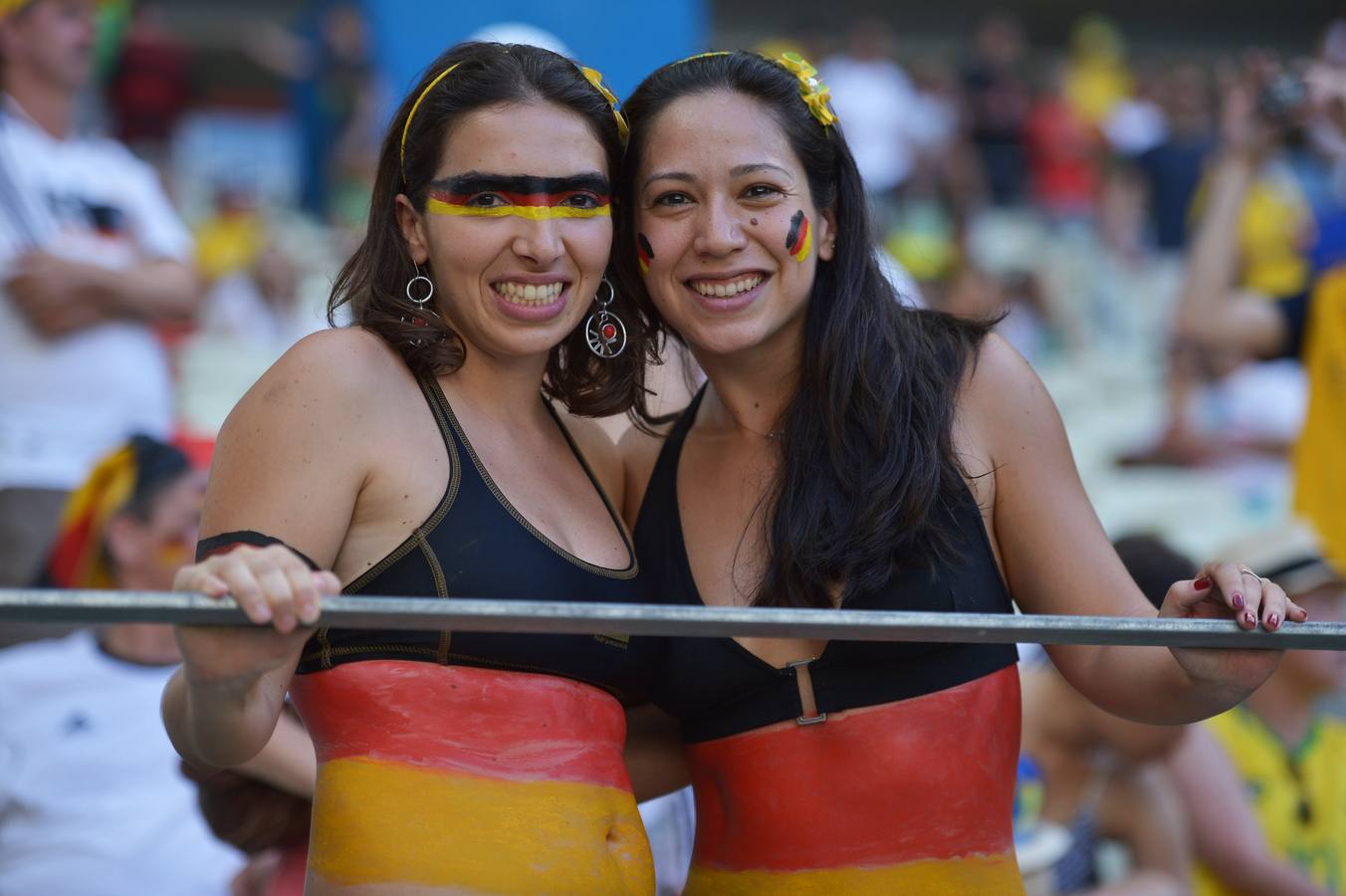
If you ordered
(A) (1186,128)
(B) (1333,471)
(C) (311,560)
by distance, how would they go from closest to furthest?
1. (C) (311,560)
2. (B) (1333,471)
3. (A) (1186,128)

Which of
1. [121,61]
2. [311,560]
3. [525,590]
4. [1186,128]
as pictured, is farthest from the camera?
[1186,128]

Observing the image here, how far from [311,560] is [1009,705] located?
3.56ft

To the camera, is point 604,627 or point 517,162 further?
point 517,162

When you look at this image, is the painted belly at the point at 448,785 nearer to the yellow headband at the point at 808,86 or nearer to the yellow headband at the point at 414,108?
the yellow headband at the point at 414,108

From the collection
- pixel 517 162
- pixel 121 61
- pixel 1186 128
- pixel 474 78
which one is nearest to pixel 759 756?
pixel 517 162

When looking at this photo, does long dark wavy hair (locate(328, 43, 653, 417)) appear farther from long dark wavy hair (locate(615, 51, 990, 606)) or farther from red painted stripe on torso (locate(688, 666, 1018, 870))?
red painted stripe on torso (locate(688, 666, 1018, 870))

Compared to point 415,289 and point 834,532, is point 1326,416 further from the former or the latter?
point 415,289

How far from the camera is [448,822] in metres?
2.16

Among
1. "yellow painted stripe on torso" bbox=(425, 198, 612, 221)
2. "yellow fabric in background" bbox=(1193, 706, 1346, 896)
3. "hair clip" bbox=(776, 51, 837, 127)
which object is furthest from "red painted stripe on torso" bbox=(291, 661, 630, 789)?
"yellow fabric in background" bbox=(1193, 706, 1346, 896)

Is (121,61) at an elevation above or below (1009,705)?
above

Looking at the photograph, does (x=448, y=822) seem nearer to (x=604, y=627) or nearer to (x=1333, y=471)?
A: (x=604, y=627)

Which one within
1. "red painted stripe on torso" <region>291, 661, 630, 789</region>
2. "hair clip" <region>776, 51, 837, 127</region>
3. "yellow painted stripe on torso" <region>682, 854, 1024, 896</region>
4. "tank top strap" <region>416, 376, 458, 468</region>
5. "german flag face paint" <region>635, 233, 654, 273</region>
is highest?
"hair clip" <region>776, 51, 837, 127</region>

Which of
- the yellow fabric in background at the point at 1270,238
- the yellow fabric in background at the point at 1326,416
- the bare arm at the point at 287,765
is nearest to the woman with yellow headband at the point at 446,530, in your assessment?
the bare arm at the point at 287,765

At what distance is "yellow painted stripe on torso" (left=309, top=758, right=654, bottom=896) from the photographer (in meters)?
2.14
